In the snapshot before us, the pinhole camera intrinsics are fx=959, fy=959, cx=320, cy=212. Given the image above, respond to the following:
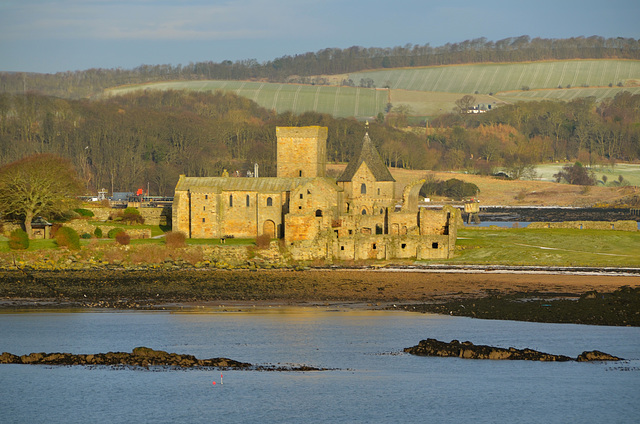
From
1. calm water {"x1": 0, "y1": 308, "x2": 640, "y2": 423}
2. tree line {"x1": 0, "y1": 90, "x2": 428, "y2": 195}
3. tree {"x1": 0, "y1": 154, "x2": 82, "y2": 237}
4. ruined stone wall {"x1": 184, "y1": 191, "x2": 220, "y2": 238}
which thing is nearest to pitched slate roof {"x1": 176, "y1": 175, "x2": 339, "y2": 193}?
ruined stone wall {"x1": 184, "y1": 191, "x2": 220, "y2": 238}

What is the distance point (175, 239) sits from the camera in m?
59.0

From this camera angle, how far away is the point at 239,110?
558 feet

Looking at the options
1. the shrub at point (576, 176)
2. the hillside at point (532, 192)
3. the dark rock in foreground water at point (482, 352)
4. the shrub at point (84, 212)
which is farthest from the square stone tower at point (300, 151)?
the shrub at point (576, 176)

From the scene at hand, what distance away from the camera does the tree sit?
61.6 metres

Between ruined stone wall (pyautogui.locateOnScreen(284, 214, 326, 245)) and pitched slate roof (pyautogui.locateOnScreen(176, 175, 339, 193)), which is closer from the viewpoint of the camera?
ruined stone wall (pyautogui.locateOnScreen(284, 214, 326, 245))

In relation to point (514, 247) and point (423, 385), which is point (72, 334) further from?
point (514, 247)

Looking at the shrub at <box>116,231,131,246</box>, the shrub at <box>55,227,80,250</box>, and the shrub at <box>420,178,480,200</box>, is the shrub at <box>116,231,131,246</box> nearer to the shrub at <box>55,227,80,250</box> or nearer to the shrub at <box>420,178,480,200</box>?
the shrub at <box>55,227,80,250</box>

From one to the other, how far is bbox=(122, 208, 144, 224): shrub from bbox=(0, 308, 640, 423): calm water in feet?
107

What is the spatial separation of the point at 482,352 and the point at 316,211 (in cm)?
3085

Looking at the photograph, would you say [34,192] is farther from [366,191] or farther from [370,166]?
[370,166]

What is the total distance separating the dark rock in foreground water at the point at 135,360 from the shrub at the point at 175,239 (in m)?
27.4

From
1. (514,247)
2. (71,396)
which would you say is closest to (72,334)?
(71,396)

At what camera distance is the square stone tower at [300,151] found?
69.4 meters

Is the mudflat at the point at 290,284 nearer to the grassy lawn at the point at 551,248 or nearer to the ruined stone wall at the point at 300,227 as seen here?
the grassy lawn at the point at 551,248
